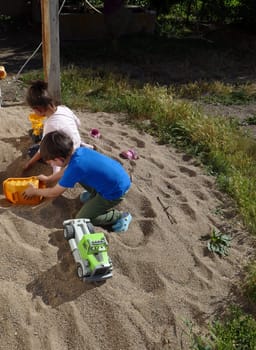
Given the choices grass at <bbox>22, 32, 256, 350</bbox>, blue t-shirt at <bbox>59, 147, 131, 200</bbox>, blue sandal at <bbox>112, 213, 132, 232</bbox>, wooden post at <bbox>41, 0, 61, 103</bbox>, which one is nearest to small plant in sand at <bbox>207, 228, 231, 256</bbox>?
grass at <bbox>22, 32, 256, 350</bbox>

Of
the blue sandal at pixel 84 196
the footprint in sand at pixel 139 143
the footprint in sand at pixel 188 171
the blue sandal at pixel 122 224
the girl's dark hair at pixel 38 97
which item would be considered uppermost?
the girl's dark hair at pixel 38 97

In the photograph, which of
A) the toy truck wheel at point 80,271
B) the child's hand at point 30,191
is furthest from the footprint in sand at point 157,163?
the toy truck wheel at point 80,271

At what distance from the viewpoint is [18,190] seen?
3584 mm

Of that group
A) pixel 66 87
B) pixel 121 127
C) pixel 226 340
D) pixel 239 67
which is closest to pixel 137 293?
pixel 226 340

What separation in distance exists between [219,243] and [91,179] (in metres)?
0.99

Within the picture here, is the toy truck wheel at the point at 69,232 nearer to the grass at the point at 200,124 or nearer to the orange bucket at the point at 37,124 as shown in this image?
the grass at the point at 200,124

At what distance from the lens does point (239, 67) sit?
8.16 metres

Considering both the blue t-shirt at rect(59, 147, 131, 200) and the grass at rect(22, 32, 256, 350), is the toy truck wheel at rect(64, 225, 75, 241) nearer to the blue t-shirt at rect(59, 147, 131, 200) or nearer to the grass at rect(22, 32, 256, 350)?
the blue t-shirt at rect(59, 147, 131, 200)

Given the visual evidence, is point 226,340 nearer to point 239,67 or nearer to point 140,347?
point 140,347

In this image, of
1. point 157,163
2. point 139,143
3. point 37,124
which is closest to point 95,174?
point 157,163

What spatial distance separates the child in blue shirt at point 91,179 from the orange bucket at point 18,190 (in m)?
0.12

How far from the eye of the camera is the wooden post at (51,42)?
512 cm

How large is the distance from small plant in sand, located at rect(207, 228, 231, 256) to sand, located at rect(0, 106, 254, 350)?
39 millimetres

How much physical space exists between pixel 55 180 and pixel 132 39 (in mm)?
5967
